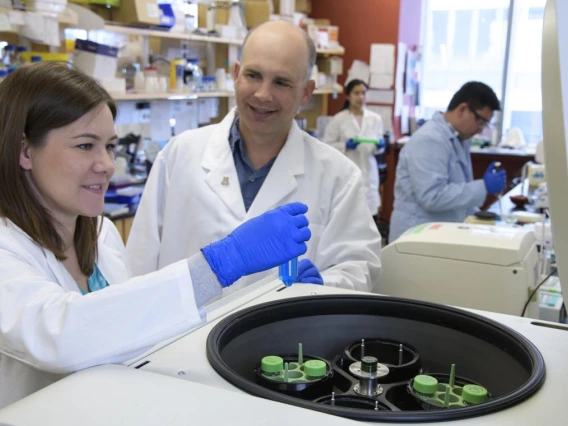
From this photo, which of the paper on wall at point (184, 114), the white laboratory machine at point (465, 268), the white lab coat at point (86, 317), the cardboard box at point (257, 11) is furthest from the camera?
the cardboard box at point (257, 11)

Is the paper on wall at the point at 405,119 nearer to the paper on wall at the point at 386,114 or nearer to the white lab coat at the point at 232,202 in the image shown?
the paper on wall at the point at 386,114

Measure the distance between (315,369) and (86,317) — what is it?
0.36m

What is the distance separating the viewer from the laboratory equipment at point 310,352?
0.69 meters

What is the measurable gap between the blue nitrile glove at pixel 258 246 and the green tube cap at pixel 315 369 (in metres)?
0.18

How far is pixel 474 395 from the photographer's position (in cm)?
90

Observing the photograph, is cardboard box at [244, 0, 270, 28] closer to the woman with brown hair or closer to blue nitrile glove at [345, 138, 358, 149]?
blue nitrile glove at [345, 138, 358, 149]

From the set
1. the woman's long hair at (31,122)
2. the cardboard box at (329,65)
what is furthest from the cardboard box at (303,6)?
the woman's long hair at (31,122)

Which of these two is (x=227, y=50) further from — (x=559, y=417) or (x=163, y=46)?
(x=559, y=417)

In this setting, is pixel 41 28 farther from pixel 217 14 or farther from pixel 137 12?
pixel 217 14

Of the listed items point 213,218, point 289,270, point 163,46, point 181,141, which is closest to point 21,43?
point 163,46

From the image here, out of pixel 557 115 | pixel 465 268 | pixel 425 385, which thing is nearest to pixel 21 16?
pixel 465 268

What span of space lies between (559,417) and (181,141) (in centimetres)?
146

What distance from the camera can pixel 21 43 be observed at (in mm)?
3398

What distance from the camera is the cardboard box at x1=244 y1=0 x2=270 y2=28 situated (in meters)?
5.27
